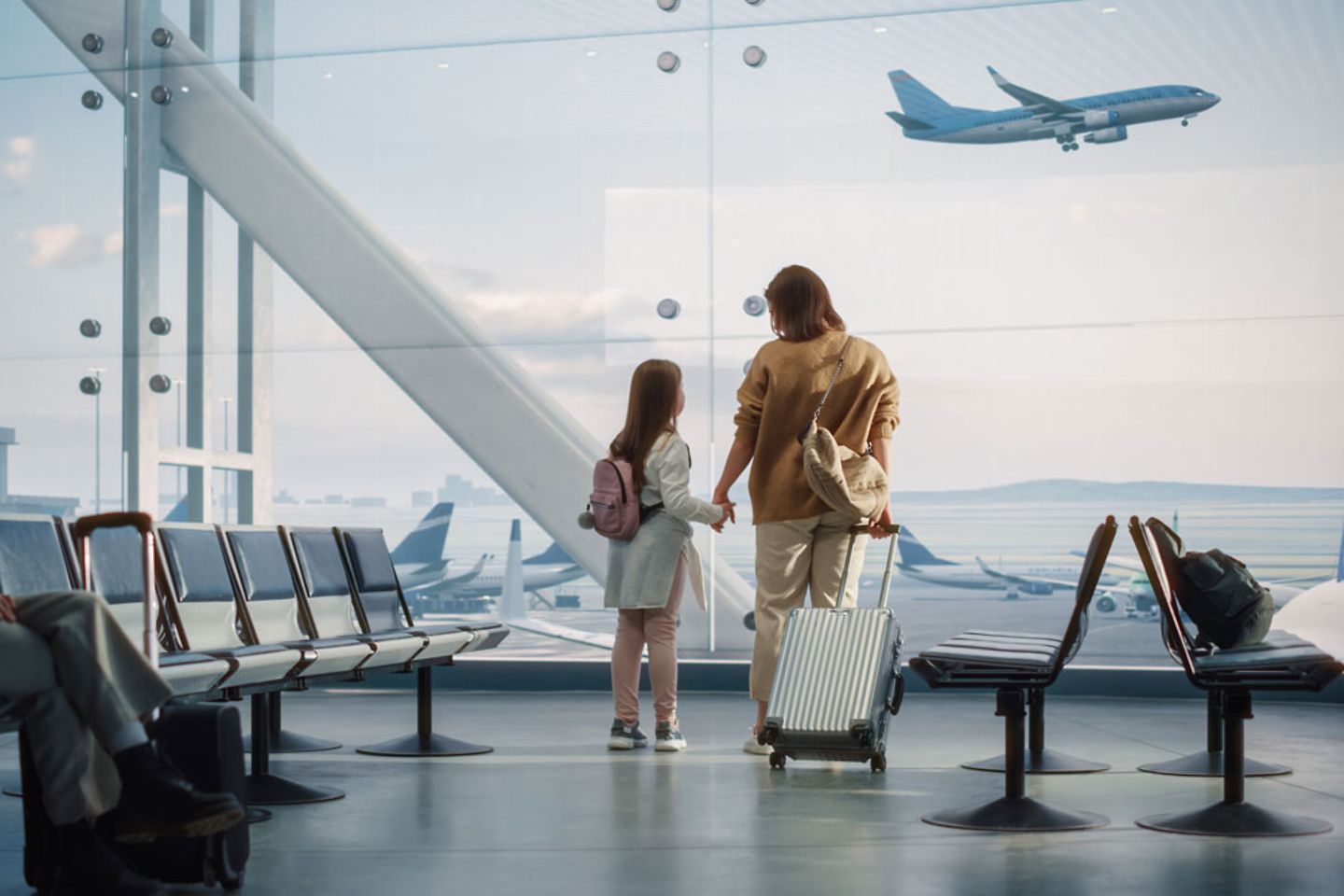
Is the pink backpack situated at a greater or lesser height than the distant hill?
greater

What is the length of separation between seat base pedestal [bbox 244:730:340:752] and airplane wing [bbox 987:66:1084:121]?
5180 mm

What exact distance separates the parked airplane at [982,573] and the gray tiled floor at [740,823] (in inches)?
62.4

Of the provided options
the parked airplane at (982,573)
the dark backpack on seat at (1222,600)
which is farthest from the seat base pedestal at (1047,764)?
the parked airplane at (982,573)

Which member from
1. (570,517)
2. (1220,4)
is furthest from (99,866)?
(1220,4)

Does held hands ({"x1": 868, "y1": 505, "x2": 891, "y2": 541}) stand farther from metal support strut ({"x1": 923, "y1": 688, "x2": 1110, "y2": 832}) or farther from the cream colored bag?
metal support strut ({"x1": 923, "y1": 688, "x2": 1110, "y2": 832})

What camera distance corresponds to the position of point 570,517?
965 centimetres

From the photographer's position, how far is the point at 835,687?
5824 mm

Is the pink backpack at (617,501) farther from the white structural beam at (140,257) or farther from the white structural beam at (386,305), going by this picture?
the white structural beam at (140,257)

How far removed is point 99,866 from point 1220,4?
299 inches

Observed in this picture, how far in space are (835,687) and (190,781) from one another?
2.61 meters

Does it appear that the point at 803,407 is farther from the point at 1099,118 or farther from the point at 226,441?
the point at 226,441

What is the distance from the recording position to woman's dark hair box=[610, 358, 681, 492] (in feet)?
21.8

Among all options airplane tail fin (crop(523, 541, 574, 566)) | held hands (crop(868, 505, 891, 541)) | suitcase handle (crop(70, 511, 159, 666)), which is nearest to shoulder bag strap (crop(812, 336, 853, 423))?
held hands (crop(868, 505, 891, 541))

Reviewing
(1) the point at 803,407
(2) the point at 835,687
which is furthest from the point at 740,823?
(1) the point at 803,407
